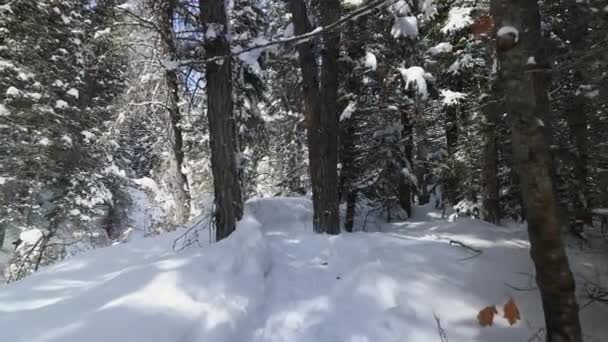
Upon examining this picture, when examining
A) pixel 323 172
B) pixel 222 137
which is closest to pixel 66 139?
pixel 222 137

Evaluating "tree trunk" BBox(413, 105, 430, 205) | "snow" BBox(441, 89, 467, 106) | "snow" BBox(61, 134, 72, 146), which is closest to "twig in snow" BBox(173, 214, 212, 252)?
"tree trunk" BBox(413, 105, 430, 205)

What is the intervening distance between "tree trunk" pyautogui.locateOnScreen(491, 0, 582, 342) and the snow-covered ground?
528 millimetres

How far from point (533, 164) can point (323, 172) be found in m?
4.42

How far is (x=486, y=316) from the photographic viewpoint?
328cm

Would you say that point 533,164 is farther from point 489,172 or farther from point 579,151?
point 489,172

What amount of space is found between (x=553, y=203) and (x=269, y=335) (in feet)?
8.43

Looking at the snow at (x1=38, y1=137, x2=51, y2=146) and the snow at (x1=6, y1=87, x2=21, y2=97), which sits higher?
the snow at (x1=6, y1=87, x2=21, y2=97)

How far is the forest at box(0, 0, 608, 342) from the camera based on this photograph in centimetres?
319

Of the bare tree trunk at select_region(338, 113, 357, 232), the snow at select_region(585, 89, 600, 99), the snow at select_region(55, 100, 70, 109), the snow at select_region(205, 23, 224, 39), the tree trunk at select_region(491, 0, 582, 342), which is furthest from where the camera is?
the snow at select_region(55, 100, 70, 109)

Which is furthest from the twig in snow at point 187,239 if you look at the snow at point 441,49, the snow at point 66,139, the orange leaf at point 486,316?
the snow at point 66,139

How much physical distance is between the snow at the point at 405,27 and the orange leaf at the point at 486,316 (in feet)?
22.2

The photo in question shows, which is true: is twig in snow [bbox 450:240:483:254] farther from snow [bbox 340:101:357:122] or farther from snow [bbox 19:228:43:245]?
snow [bbox 19:228:43:245]

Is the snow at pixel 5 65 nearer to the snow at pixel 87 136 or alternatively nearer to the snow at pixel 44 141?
the snow at pixel 44 141

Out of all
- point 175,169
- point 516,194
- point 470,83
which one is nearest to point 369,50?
point 470,83
